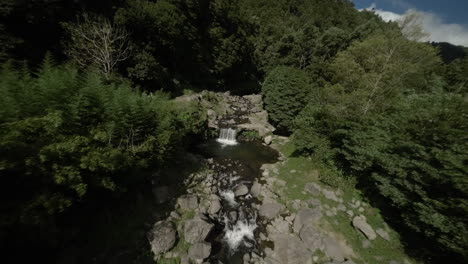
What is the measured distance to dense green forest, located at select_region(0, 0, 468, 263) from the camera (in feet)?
13.0

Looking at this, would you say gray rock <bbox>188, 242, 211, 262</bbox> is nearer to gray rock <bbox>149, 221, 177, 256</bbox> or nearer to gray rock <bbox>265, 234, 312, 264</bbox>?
gray rock <bbox>149, 221, 177, 256</bbox>

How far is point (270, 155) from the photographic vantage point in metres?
14.6

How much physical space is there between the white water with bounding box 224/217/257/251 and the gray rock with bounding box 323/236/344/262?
3.12 m

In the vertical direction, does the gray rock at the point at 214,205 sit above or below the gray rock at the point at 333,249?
below

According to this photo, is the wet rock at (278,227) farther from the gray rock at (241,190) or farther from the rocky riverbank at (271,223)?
the gray rock at (241,190)

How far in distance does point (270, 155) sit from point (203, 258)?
948 cm

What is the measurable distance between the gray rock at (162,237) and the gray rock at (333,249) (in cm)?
629

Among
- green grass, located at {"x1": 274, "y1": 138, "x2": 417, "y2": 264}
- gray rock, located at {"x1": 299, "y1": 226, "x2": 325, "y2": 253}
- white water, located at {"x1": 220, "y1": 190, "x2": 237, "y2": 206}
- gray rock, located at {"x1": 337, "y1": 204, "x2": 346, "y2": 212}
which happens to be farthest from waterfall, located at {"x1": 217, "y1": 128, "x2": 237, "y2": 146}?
gray rock, located at {"x1": 299, "y1": 226, "x2": 325, "y2": 253}

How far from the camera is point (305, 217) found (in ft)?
27.5

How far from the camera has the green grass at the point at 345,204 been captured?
273 inches

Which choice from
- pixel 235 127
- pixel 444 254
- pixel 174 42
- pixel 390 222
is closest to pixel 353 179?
pixel 390 222

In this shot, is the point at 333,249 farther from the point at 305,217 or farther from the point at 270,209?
the point at 270,209

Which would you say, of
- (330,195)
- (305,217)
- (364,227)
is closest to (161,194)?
(305,217)

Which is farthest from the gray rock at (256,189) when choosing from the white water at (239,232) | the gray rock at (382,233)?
the gray rock at (382,233)
